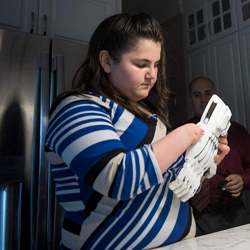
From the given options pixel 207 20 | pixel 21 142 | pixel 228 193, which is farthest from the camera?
pixel 207 20

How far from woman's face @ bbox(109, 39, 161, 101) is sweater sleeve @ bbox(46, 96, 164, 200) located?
0.14 m

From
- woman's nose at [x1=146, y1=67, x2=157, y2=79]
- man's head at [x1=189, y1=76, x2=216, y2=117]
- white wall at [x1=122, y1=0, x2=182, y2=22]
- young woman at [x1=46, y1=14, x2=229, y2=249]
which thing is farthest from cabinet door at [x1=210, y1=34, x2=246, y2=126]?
woman's nose at [x1=146, y1=67, x2=157, y2=79]

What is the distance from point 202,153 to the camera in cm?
59

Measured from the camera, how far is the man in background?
1.34 meters

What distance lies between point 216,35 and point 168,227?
6.10 feet

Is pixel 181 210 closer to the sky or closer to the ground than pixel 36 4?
closer to the ground

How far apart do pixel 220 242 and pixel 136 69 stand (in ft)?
1.21

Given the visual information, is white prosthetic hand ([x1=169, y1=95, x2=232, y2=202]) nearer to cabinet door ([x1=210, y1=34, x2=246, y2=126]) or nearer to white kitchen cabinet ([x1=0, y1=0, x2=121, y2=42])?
white kitchen cabinet ([x1=0, y1=0, x2=121, y2=42])

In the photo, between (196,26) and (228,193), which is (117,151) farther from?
(196,26)

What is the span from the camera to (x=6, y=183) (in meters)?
1.15

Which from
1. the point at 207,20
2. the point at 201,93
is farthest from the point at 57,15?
the point at 207,20

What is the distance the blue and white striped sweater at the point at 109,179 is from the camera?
47 cm

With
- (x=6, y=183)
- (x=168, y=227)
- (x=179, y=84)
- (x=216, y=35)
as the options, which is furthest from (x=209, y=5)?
(x=168, y=227)

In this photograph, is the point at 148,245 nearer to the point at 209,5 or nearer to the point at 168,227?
the point at 168,227
